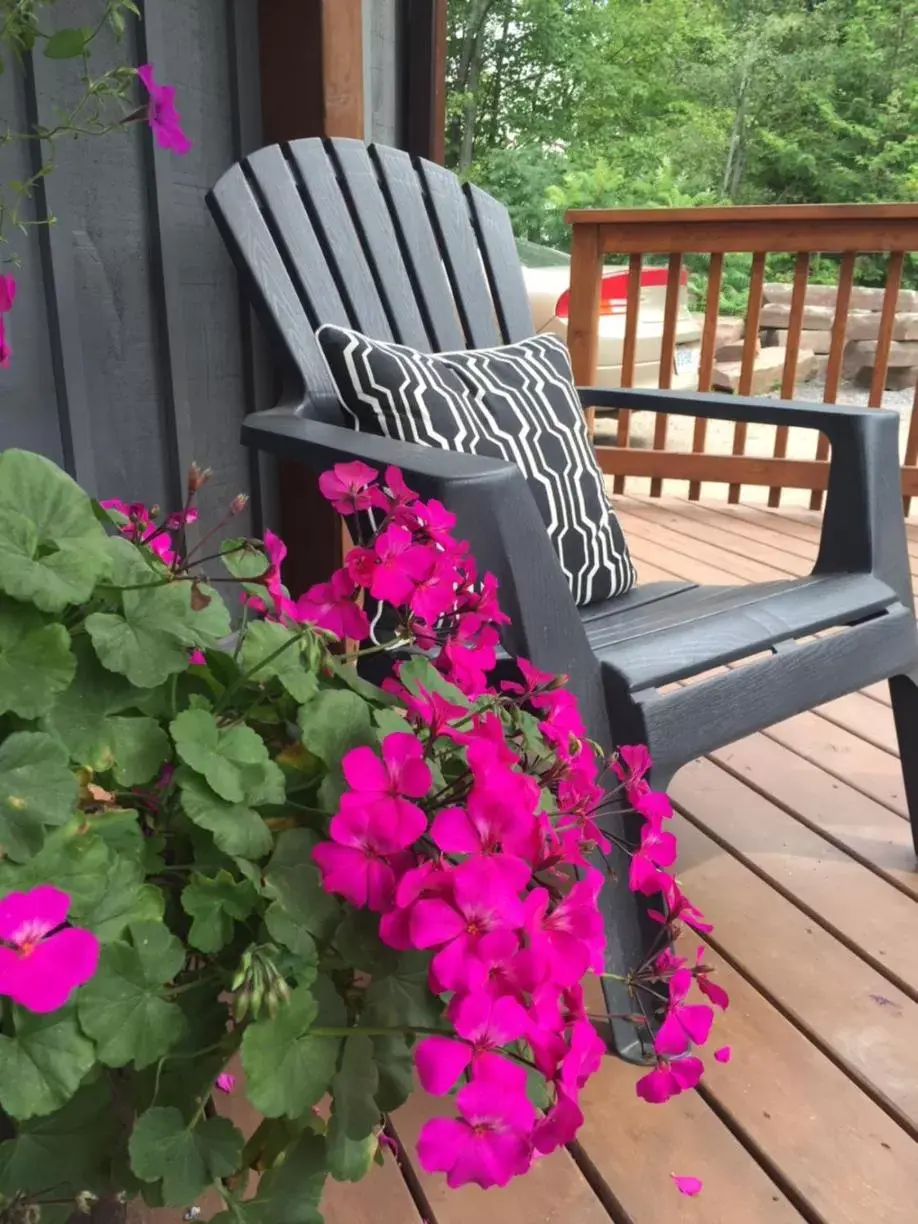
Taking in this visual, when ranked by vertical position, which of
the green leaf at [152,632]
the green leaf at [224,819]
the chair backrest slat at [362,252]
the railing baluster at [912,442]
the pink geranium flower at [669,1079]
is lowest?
the railing baluster at [912,442]

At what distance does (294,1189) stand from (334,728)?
9.2 inches

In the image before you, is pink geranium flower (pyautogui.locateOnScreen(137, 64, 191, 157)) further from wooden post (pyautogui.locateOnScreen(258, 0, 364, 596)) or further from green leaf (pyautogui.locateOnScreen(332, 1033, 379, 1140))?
wooden post (pyautogui.locateOnScreen(258, 0, 364, 596))

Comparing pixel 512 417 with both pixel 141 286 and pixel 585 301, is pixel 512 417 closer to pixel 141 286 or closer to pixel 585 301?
pixel 141 286

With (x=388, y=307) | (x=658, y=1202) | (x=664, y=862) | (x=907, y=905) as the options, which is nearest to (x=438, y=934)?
(x=664, y=862)

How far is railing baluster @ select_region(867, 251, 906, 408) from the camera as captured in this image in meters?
3.11

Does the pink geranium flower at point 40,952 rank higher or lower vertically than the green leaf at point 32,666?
lower

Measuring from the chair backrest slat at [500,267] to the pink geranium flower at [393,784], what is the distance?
4.79 feet

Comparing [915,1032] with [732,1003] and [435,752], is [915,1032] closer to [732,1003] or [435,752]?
[732,1003]

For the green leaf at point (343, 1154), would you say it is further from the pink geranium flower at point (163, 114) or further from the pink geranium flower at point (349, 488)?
the pink geranium flower at point (163, 114)

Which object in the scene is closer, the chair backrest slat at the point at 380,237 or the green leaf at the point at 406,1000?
the green leaf at the point at 406,1000

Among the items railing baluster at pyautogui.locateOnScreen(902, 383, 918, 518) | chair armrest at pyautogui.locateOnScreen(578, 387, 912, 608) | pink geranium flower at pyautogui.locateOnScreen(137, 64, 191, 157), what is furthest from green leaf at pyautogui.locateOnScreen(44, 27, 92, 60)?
railing baluster at pyautogui.locateOnScreen(902, 383, 918, 518)

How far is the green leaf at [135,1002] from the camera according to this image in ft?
1.48

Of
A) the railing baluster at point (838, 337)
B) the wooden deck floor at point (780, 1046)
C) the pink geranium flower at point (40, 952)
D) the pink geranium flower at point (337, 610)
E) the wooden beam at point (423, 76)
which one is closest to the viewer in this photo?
the pink geranium flower at point (40, 952)

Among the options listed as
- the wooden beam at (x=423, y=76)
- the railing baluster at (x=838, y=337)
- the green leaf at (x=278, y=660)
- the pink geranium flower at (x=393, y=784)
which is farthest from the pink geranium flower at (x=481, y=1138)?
the railing baluster at (x=838, y=337)
